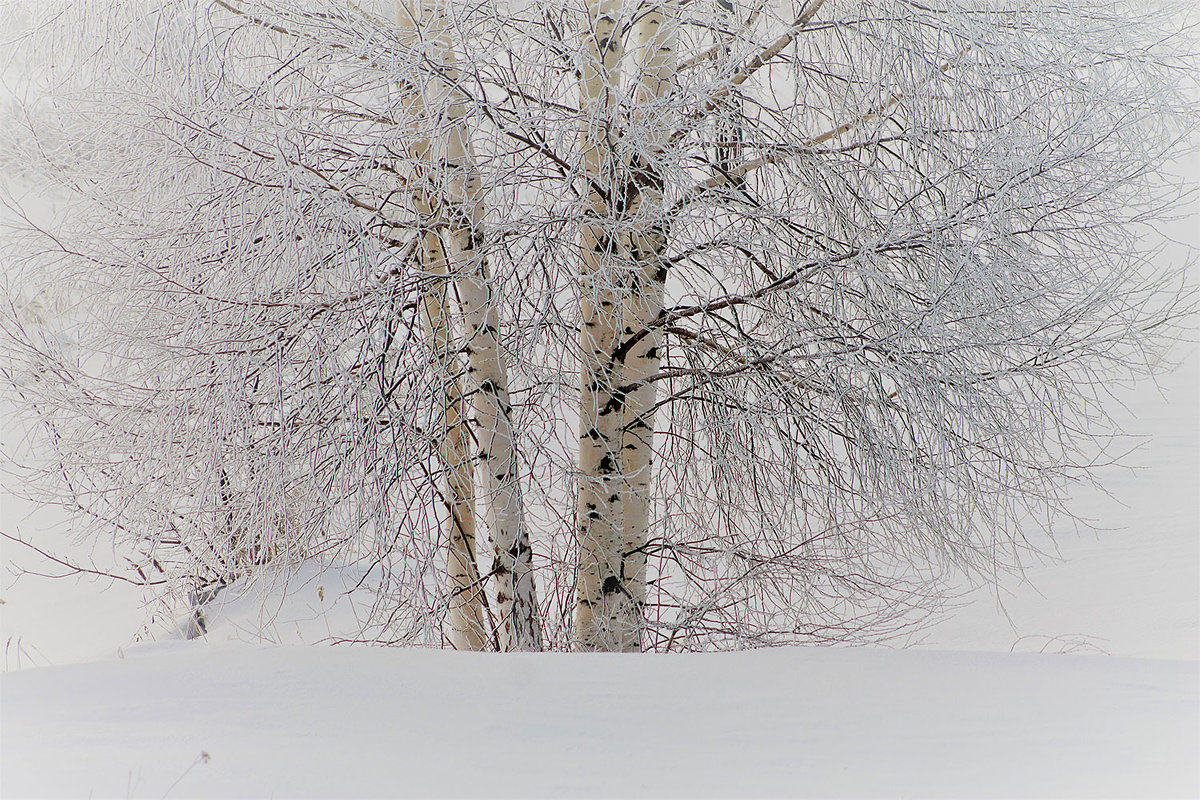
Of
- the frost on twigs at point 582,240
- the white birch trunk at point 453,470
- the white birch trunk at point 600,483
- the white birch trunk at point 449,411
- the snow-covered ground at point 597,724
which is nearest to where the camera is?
the snow-covered ground at point 597,724

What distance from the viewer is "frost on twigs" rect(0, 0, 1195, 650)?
3.66m

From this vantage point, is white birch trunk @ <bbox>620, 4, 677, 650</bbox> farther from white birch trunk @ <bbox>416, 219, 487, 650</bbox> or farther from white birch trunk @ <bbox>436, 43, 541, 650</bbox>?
white birch trunk @ <bbox>416, 219, 487, 650</bbox>

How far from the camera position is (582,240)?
4.52 meters

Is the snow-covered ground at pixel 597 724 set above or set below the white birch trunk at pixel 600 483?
below

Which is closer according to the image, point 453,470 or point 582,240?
point 453,470

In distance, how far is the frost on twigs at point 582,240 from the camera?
12.0ft

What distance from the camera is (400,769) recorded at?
7.39ft

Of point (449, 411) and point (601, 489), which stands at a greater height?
point (449, 411)

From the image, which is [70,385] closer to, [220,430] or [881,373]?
[220,430]

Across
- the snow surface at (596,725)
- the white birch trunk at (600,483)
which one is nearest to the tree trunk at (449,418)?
the white birch trunk at (600,483)

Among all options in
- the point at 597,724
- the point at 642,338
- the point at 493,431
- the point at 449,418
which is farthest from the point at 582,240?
the point at 597,724

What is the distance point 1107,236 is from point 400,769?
375cm

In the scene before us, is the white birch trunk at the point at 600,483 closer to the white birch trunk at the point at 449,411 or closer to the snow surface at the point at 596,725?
the white birch trunk at the point at 449,411

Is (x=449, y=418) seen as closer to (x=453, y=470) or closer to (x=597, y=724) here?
(x=453, y=470)
